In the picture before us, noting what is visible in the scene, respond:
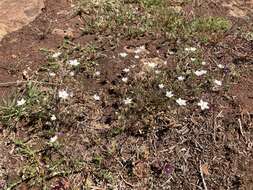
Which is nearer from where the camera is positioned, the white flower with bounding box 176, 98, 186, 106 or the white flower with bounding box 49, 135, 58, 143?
the white flower with bounding box 49, 135, 58, 143

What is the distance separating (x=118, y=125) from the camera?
4.81 metres

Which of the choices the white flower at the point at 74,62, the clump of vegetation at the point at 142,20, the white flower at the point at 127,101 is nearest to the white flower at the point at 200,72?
the clump of vegetation at the point at 142,20

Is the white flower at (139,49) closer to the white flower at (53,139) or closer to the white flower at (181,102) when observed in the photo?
the white flower at (181,102)

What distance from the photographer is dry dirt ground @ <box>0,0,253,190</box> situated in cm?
440

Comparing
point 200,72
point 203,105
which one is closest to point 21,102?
point 203,105

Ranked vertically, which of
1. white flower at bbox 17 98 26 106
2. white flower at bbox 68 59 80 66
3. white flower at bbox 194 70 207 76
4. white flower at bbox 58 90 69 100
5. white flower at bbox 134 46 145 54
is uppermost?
white flower at bbox 194 70 207 76

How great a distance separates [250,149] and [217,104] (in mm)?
684

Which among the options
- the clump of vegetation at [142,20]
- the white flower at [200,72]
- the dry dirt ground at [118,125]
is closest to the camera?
the dry dirt ground at [118,125]

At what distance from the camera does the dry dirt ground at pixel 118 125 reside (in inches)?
173

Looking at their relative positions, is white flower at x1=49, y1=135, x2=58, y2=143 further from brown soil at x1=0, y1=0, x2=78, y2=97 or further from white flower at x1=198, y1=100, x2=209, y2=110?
white flower at x1=198, y1=100, x2=209, y2=110

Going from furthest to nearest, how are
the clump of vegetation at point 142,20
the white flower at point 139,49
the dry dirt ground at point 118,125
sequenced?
the clump of vegetation at point 142,20
the white flower at point 139,49
the dry dirt ground at point 118,125

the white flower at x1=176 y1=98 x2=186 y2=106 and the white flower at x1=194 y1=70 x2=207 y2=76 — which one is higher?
the white flower at x1=194 y1=70 x2=207 y2=76

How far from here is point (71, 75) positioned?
541 cm

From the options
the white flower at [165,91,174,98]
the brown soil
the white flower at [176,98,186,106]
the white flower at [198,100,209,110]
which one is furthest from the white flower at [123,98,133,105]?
the brown soil
